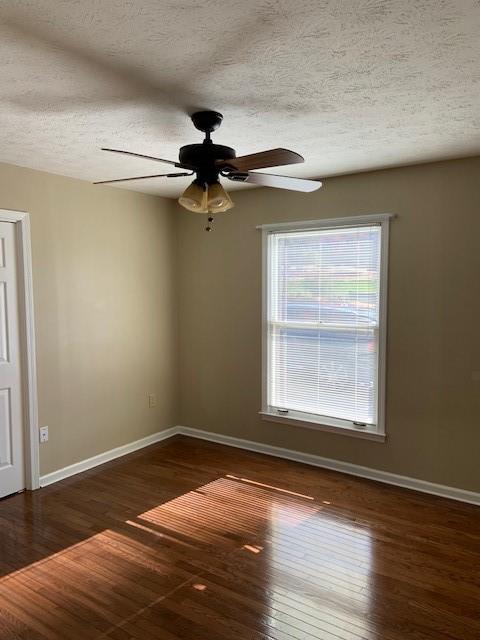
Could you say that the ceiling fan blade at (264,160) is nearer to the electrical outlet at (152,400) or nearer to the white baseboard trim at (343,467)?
the white baseboard trim at (343,467)

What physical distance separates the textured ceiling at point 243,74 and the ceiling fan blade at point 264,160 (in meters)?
0.31

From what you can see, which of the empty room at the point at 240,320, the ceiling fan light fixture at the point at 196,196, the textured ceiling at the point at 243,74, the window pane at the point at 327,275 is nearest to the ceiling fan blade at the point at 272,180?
the empty room at the point at 240,320

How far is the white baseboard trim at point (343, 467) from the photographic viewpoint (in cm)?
357

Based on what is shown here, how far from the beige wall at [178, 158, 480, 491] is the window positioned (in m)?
0.10

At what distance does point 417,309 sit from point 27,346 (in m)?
2.96

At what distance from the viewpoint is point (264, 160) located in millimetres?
2166

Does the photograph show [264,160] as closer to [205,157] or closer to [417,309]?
[205,157]

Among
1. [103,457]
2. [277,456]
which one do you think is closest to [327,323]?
[277,456]

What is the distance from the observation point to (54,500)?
3.54m

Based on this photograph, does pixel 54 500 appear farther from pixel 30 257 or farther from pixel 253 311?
pixel 253 311

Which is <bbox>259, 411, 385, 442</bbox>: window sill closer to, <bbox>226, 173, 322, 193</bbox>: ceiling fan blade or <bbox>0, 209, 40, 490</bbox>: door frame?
<bbox>0, 209, 40, 490</bbox>: door frame

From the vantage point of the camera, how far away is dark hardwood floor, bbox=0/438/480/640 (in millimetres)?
2248

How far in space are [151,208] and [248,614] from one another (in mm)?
3550

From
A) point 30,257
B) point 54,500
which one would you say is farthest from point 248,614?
point 30,257
